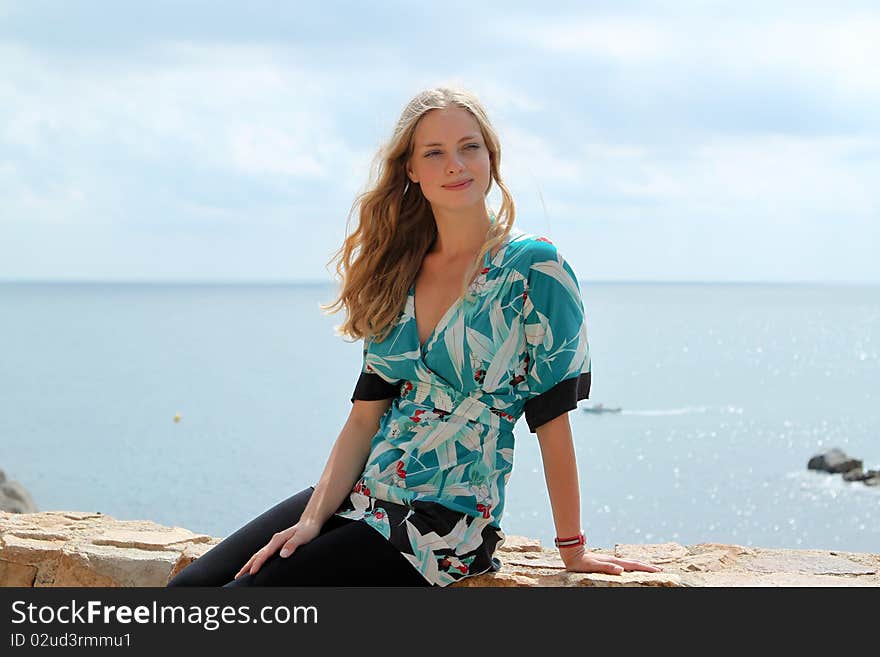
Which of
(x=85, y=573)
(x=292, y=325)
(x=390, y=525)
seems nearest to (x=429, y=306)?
(x=390, y=525)

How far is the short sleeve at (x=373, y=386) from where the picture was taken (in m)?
2.87

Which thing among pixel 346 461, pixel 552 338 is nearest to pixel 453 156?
pixel 552 338

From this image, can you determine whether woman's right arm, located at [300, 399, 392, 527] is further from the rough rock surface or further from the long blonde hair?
the rough rock surface

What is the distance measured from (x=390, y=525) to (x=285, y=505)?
0.37 meters

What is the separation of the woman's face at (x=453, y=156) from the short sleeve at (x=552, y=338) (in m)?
0.27

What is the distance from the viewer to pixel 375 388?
2.87m

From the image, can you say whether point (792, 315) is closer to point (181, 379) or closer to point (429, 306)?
point (181, 379)

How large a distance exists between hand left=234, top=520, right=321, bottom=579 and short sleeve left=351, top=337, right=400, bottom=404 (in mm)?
394

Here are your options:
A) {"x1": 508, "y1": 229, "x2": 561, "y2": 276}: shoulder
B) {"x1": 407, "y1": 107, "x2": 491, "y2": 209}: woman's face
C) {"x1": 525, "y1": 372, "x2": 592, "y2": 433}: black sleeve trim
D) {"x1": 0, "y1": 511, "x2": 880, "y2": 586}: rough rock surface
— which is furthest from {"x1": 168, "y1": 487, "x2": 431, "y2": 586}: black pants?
{"x1": 407, "y1": 107, "x2": 491, "y2": 209}: woman's face

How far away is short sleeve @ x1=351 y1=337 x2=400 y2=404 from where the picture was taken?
2.87m

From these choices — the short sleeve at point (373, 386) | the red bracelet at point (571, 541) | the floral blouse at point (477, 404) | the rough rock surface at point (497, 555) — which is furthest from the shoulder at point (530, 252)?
the rough rock surface at point (497, 555)

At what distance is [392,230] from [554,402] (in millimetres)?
737

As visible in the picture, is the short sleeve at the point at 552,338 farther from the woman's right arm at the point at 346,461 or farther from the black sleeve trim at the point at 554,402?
the woman's right arm at the point at 346,461

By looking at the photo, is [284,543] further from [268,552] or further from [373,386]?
[373,386]
